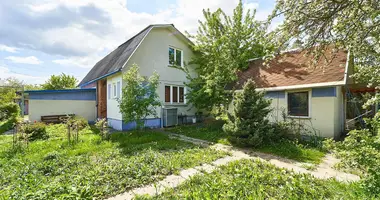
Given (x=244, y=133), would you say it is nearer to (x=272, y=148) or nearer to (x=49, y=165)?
(x=272, y=148)

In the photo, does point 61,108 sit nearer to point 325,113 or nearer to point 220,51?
point 220,51

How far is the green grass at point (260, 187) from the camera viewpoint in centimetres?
311

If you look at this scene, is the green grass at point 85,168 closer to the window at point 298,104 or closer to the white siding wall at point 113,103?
the white siding wall at point 113,103

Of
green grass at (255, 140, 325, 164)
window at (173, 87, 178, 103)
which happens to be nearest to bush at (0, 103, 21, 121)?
window at (173, 87, 178, 103)

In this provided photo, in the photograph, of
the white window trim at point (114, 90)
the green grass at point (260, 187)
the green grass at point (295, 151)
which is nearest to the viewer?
the green grass at point (260, 187)

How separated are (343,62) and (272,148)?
5.43 meters

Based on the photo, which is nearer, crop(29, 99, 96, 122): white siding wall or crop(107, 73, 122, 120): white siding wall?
crop(107, 73, 122, 120): white siding wall

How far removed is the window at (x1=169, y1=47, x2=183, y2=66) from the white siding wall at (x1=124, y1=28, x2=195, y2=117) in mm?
275

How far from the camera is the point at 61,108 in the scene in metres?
13.2

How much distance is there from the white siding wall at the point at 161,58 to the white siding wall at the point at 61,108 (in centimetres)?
662

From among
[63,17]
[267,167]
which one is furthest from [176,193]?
[63,17]

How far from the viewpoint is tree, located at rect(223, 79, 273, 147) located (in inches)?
265

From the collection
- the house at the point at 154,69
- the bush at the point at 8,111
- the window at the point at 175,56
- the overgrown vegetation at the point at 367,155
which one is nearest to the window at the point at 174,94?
the house at the point at 154,69

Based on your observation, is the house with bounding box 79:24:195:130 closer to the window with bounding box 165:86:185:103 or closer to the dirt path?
→ the window with bounding box 165:86:185:103
